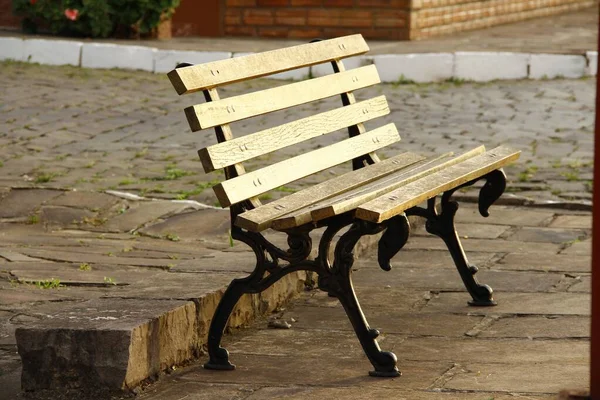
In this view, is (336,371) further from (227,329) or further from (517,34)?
(517,34)

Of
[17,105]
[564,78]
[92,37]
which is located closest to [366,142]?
[17,105]

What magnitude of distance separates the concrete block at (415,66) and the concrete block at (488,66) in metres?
0.10

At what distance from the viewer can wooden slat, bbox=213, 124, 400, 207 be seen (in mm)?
3703

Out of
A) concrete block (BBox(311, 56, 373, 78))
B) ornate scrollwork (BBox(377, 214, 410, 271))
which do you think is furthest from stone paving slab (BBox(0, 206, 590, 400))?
concrete block (BBox(311, 56, 373, 78))

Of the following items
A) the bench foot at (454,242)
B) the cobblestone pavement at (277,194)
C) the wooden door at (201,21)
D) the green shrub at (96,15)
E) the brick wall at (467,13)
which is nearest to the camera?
the cobblestone pavement at (277,194)

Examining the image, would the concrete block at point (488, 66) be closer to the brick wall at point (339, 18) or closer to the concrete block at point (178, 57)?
the brick wall at point (339, 18)

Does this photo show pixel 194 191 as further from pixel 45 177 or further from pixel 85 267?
pixel 85 267

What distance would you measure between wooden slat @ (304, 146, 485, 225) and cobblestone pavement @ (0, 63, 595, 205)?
197 cm

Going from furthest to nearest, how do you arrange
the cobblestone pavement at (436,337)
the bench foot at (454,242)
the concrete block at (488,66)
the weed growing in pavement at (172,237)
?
the concrete block at (488,66)
the weed growing in pavement at (172,237)
the bench foot at (454,242)
the cobblestone pavement at (436,337)

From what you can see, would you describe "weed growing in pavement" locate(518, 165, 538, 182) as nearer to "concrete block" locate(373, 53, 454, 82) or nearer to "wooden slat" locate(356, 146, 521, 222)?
"wooden slat" locate(356, 146, 521, 222)

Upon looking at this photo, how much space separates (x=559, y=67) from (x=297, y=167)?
758 centimetres

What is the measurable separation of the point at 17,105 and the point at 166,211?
3.60 m

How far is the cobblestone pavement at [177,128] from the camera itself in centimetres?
693

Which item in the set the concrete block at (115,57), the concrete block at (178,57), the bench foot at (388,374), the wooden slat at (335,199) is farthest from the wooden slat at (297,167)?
the concrete block at (115,57)
